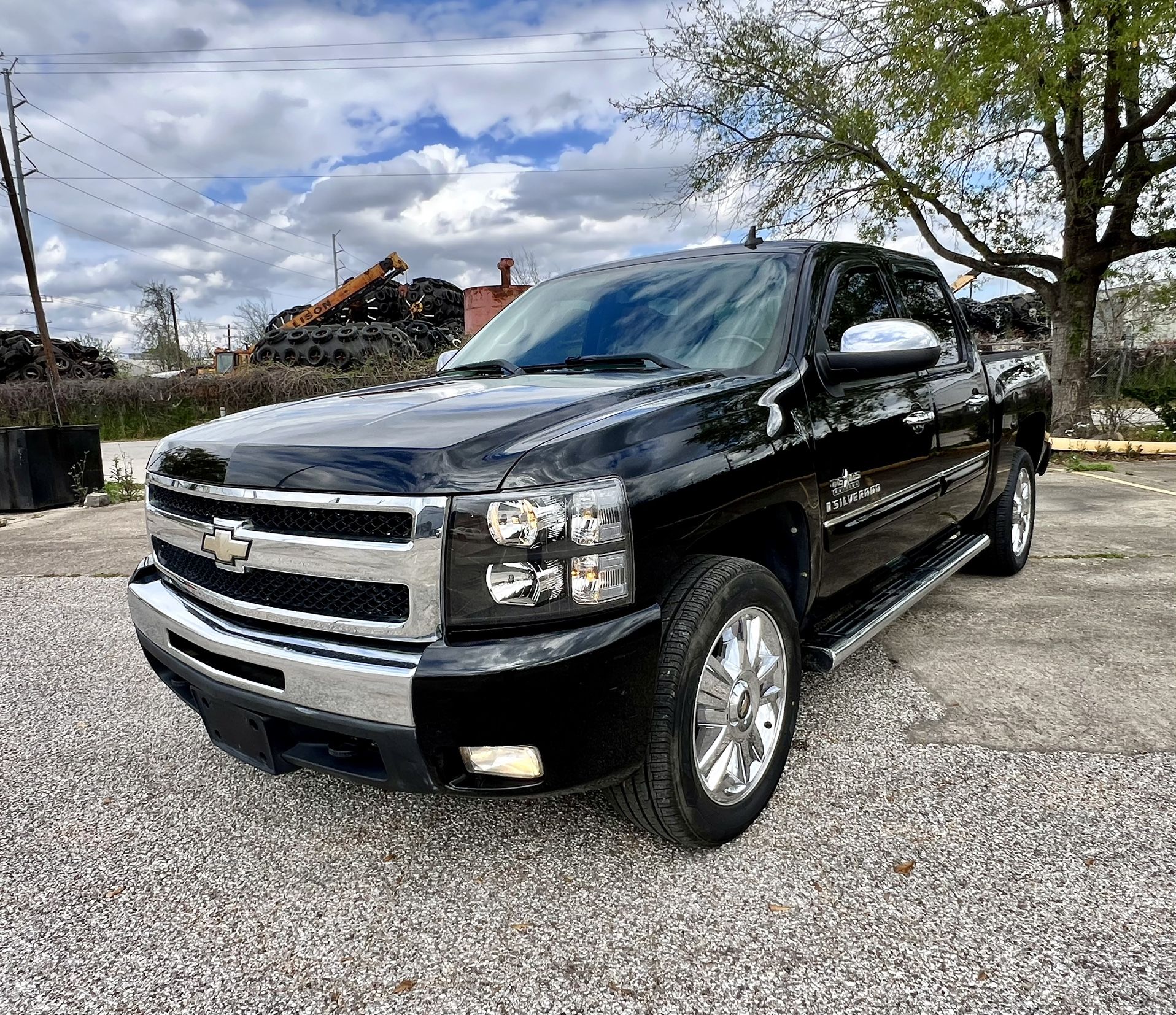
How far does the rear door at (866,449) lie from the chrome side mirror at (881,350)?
89 mm

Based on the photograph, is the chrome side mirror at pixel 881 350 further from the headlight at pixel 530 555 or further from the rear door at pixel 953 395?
the headlight at pixel 530 555

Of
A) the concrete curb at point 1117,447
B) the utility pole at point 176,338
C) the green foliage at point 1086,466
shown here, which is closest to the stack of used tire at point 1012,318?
the concrete curb at point 1117,447

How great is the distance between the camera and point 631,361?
2969mm

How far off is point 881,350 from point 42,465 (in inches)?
385

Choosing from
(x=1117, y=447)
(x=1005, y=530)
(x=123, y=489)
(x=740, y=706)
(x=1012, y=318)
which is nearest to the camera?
(x=740, y=706)

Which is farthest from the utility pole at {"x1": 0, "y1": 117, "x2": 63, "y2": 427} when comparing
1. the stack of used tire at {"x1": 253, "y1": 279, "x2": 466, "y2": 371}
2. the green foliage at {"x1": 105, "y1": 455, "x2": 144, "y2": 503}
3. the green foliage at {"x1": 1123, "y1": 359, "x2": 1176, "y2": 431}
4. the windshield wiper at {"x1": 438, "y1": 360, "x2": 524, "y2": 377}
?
the green foliage at {"x1": 1123, "y1": 359, "x2": 1176, "y2": 431}

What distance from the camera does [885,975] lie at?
6.13ft

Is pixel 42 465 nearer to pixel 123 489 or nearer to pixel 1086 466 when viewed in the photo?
pixel 123 489

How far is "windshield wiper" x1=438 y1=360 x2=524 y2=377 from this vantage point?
327 centimetres

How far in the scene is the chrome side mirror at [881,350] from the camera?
282cm

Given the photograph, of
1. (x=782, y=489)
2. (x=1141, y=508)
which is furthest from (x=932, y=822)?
(x=1141, y=508)

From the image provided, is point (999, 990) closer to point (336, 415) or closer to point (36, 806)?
point (336, 415)

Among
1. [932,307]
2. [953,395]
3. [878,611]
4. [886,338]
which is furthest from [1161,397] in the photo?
[886,338]

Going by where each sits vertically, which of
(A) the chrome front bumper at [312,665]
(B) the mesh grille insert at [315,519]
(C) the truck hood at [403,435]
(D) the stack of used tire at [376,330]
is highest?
(D) the stack of used tire at [376,330]
